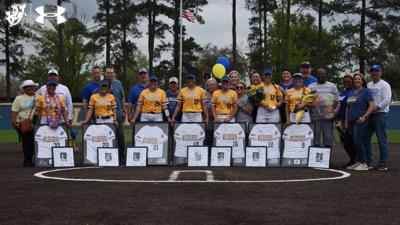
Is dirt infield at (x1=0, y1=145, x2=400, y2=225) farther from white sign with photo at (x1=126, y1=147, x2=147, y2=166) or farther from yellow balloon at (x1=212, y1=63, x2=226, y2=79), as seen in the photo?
yellow balloon at (x1=212, y1=63, x2=226, y2=79)

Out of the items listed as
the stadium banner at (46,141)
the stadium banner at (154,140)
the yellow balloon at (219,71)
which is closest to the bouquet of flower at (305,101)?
the stadium banner at (154,140)

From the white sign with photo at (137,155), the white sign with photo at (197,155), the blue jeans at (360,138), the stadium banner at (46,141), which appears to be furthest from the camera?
the stadium banner at (46,141)

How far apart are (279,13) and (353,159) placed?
163 feet

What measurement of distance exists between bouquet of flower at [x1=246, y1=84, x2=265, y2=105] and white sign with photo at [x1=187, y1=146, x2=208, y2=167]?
150cm

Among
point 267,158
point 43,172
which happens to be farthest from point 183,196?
point 267,158

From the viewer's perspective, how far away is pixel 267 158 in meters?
14.1

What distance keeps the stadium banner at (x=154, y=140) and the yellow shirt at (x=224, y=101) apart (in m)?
1.17

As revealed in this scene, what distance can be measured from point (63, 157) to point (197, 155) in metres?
2.86

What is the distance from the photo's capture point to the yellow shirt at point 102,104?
Answer: 46.6 ft

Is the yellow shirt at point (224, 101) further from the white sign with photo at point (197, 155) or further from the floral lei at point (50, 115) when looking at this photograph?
the floral lei at point (50, 115)

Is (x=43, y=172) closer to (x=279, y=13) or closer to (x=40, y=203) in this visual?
(x=40, y=203)

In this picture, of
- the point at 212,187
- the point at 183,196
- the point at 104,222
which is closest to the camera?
the point at 104,222

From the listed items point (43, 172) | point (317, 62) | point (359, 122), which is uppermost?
point (317, 62)

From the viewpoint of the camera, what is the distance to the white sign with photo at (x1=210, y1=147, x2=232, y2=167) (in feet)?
45.4
